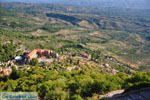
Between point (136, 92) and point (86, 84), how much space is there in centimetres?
651

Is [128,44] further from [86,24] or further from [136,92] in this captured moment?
[136,92]

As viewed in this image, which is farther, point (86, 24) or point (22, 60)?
point (86, 24)

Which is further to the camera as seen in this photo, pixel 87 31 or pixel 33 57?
pixel 87 31

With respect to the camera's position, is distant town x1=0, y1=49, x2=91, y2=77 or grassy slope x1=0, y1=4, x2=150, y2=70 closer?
distant town x1=0, y1=49, x2=91, y2=77

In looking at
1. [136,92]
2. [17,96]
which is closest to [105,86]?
[136,92]

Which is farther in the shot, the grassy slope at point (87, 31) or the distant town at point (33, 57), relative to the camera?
the grassy slope at point (87, 31)

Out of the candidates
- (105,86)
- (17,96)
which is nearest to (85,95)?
(105,86)

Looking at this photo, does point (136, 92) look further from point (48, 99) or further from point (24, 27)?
point (24, 27)

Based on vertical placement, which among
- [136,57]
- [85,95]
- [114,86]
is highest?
[114,86]

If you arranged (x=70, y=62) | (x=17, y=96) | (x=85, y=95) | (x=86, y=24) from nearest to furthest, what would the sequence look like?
(x=17, y=96) → (x=85, y=95) → (x=70, y=62) → (x=86, y=24)

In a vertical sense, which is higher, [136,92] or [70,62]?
[136,92]

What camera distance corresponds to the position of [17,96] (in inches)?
556

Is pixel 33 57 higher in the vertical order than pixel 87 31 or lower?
lower

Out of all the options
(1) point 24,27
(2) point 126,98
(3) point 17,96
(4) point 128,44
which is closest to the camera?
(2) point 126,98
